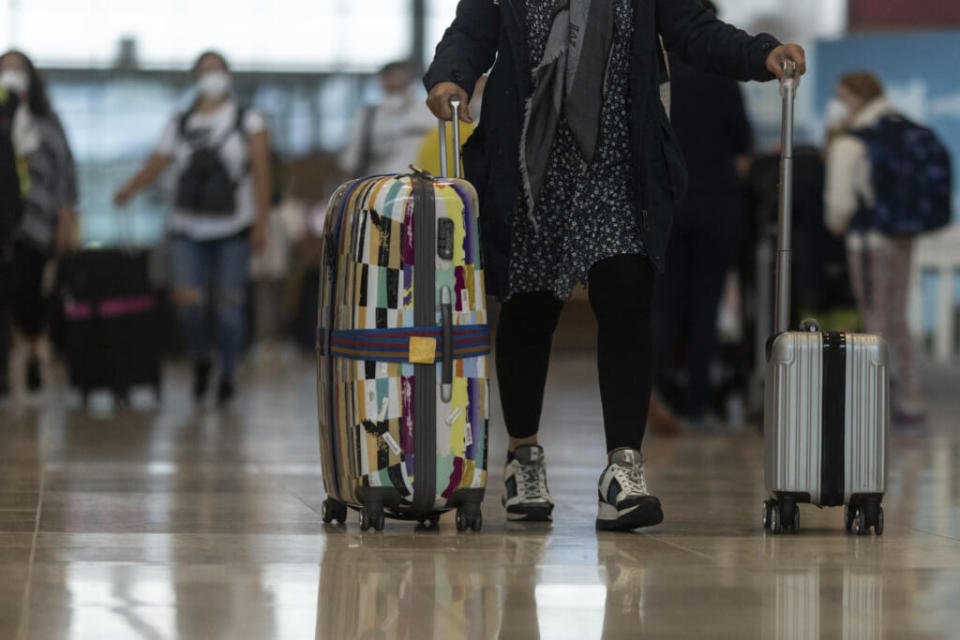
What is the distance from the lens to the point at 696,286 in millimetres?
7848

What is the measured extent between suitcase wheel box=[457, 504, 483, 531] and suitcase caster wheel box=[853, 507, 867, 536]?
2.79 ft

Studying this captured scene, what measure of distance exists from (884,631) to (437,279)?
56.9 inches

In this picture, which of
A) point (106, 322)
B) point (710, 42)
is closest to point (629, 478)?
point (710, 42)

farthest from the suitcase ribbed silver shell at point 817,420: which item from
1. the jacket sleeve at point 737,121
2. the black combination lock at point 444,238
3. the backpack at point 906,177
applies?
the backpack at point 906,177

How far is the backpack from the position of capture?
28.5 feet

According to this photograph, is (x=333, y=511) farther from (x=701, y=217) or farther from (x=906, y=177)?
(x=906, y=177)

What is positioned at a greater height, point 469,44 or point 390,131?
point 390,131

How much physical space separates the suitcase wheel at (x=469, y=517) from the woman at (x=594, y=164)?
295 millimetres

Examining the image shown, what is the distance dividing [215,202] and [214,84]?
727mm

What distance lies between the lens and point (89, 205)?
26891 millimetres

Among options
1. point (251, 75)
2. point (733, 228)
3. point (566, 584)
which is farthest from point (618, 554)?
point (251, 75)

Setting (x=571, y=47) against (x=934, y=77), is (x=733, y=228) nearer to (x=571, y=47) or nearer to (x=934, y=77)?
(x=571, y=47)

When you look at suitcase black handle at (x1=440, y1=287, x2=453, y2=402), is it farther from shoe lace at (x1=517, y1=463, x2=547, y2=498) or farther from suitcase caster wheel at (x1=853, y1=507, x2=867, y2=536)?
suitcase caster wheel at (x1=853, y1=507, x2=867, y2=536)

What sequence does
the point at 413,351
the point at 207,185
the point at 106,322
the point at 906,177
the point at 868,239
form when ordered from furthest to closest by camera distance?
the point at 106,322
the point at 868,239
the point at 207,185
the point at 906,177
the point at 413,351
